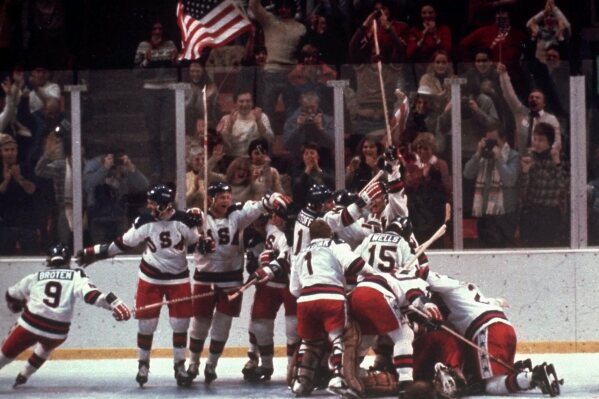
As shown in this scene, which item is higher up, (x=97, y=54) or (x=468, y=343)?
(x=97, y=54)

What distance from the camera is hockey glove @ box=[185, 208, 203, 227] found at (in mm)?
9617

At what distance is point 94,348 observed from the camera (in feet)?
33.9

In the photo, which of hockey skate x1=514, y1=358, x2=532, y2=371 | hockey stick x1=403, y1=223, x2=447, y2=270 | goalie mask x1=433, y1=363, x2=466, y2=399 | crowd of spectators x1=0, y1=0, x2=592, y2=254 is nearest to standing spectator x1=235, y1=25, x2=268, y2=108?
crowd of spectators x1=0, y1=0, x2=592, y2=254

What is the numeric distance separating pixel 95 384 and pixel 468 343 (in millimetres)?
2430

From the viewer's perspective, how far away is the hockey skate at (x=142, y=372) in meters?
9.61

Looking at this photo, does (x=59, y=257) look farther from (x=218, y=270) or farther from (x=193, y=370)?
(x=193, y=370)

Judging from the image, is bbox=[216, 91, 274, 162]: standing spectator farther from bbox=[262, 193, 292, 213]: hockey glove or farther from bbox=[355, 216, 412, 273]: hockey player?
bbox=[355, 216, 412, 273]: hockey player

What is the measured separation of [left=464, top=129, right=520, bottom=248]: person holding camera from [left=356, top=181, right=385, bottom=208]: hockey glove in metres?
0.85

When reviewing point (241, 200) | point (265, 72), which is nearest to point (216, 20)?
point (265, 72)

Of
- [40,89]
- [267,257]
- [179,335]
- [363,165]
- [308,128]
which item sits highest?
[40,89]

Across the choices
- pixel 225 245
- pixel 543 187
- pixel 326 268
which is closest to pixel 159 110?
pixel 225 245

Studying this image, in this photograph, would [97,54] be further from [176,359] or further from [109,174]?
[176,359]

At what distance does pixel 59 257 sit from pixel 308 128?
77.0 inches

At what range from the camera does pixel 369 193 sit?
966cm
